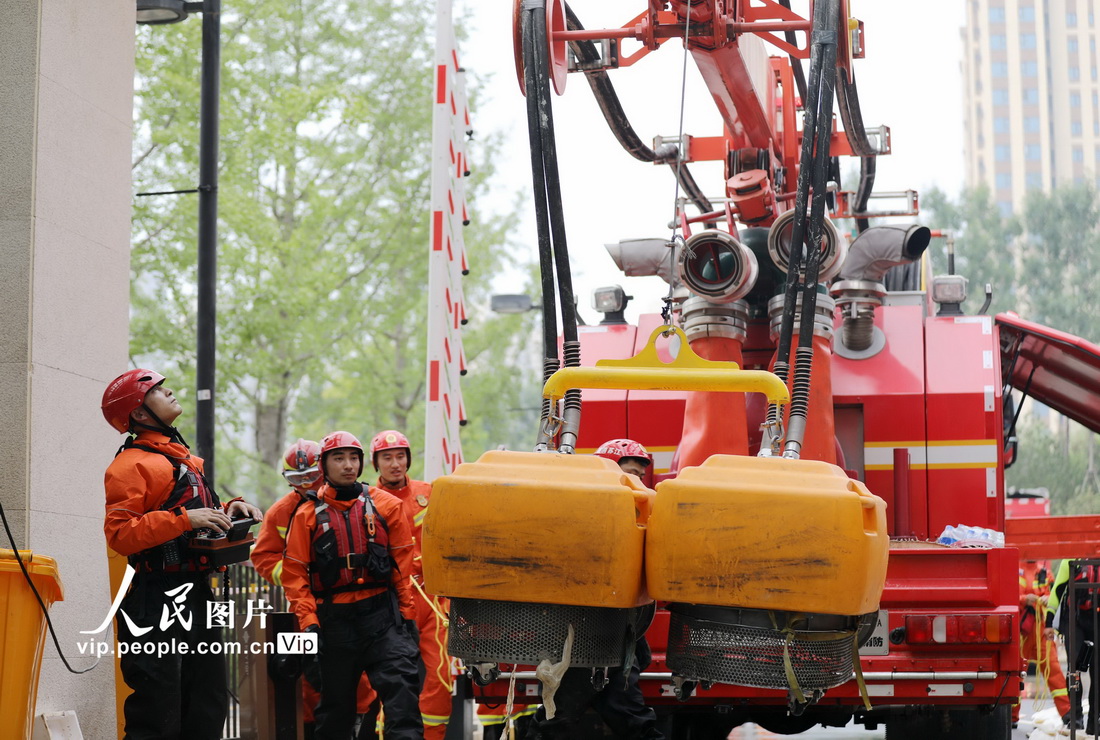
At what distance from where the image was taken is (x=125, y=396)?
6.37m

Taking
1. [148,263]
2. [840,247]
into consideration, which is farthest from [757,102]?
[148,263]

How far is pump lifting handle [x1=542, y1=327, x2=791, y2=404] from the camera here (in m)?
5.11

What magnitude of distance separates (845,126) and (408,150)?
1740 centimetres

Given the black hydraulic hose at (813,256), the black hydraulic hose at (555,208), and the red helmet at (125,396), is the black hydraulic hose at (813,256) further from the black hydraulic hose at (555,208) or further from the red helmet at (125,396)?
the red helmet at (125,396)

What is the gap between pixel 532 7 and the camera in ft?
19.7

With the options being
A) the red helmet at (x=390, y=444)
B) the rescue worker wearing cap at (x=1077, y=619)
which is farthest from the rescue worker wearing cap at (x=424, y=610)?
the rescue worker wearing cap at (x=1077, y=619)

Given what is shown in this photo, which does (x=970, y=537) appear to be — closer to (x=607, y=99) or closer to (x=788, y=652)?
(x=788, y=652)

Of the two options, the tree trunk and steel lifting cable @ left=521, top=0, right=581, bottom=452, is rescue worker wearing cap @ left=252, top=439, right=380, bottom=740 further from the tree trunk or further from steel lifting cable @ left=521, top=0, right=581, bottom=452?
the tree trunk

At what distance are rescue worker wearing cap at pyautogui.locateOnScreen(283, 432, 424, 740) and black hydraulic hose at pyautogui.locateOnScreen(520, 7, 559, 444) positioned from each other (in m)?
1.79

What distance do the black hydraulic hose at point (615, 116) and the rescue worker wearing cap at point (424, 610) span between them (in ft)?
7.44

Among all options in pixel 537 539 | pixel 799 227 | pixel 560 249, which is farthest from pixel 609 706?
pixel 799 227

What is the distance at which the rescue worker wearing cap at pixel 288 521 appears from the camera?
8.20 meters

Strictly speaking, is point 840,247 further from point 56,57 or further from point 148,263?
point 148,263

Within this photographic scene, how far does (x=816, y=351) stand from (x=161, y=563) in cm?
341
